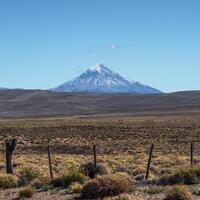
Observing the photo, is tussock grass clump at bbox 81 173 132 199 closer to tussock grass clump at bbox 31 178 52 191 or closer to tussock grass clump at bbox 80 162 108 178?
tussock grass clump at bbox 31 178 52 191

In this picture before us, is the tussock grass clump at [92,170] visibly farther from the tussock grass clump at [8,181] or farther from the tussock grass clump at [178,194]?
the tussock grass clump at [178,194]

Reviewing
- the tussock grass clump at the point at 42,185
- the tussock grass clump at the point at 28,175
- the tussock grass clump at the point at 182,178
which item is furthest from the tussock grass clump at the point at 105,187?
the tussock grass clump at the point at 28,175

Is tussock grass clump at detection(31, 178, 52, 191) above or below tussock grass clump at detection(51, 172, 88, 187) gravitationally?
below

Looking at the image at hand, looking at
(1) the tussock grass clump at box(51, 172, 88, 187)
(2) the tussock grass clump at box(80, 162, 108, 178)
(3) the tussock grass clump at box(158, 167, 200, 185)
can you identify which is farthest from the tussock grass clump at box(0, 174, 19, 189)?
(3) the tussock grass clump at box(158, 167, 200, 185)

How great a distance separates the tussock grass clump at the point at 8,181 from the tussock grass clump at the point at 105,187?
172 inches

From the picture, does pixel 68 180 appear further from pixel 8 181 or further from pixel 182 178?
pixel 182 178

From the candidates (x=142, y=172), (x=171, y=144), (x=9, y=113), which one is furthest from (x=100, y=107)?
(x=142, y=172)

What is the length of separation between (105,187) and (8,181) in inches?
208

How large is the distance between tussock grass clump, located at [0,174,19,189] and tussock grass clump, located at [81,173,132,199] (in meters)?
4.36

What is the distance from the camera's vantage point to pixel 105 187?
16484 mm

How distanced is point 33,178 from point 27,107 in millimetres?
162484

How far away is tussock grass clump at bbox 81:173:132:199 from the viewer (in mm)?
16484

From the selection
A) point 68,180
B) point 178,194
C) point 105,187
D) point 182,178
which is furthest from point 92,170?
point 178,194

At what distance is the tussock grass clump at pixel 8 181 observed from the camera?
20.3 metres
